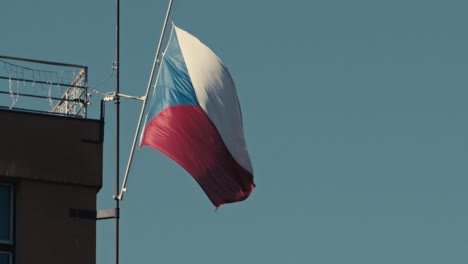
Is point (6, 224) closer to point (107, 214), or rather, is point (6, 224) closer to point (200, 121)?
point (107, 214)

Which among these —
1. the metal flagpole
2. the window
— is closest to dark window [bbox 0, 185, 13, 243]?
the window

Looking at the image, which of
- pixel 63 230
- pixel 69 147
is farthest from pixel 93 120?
pixel 63 230

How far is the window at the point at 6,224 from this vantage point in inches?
646

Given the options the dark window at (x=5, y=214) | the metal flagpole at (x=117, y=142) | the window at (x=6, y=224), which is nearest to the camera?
the metal flagpole at (x=117, y=142)

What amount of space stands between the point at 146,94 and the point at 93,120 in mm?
924

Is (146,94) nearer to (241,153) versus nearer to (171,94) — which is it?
(171,94)

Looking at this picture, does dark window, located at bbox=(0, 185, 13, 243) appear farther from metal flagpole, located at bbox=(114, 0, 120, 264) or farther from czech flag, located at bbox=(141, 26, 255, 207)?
czech flag, located at bbox=(141, 26, 255, 207)

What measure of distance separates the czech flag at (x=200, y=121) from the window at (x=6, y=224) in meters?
2.10

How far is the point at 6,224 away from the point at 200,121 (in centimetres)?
318

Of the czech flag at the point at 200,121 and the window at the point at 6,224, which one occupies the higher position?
the czech flag at the point at 200,121

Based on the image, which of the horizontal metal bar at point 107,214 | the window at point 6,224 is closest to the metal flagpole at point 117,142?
the horizontal metal bar at point 107,214

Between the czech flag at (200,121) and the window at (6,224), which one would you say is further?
the czech flag at (200,121)

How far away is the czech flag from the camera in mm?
16766

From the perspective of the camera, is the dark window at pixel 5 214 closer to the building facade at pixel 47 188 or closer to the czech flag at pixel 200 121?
the building facade at pixel 47 188
